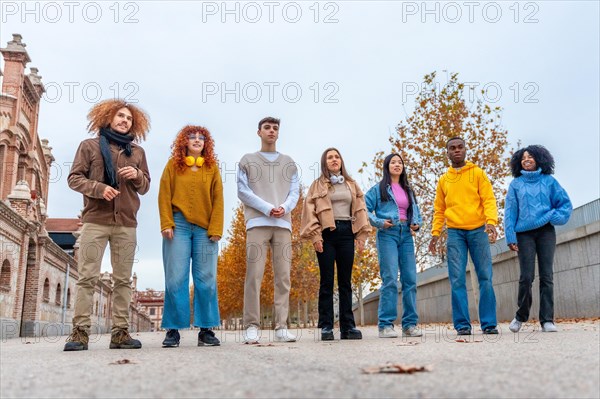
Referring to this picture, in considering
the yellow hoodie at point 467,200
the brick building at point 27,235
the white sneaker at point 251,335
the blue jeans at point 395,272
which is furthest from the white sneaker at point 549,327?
the brick building at point 27,235

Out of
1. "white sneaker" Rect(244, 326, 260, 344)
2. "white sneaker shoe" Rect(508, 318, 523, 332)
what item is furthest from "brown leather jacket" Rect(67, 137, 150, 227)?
"white sneaker shoe" Rect(508, 318, 523, 332)

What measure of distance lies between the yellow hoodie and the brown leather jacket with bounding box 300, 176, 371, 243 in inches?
40.9

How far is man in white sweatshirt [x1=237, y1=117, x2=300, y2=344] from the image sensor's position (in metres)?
5.88

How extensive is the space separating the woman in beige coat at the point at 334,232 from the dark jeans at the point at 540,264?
A: 1906 mm

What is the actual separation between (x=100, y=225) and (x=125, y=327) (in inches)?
41.4

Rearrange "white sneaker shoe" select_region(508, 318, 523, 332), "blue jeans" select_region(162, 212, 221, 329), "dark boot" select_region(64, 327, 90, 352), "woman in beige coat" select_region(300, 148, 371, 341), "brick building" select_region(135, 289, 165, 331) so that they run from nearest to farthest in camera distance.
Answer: "dark boot" select_region(64, 327, 90, 352) → "blue jeans" select_region(162, 212, 221, 329) → "white sneaker shoe" select_region(508, 318, 523, 332) → "woman in beige coat" select_region(300, 148, 371, 341) → "brick building" select_region(135, 289, 165, 331)

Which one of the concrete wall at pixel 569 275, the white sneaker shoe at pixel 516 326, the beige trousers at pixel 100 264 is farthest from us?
the concrete wall at pixel 569 275

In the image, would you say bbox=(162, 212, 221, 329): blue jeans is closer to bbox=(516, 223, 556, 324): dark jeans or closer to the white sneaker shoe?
the white sneaker shoe

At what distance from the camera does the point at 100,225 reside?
5.31 metres

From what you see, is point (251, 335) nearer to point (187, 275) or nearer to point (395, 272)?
point (187, 275)

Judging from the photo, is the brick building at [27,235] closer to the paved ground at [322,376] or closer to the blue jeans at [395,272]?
the blue jeans at [395,272]

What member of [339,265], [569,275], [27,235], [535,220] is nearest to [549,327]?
[535,220]

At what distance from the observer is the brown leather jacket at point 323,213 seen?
621cm

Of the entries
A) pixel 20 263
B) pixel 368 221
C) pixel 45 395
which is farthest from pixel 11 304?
pixel 45 395
